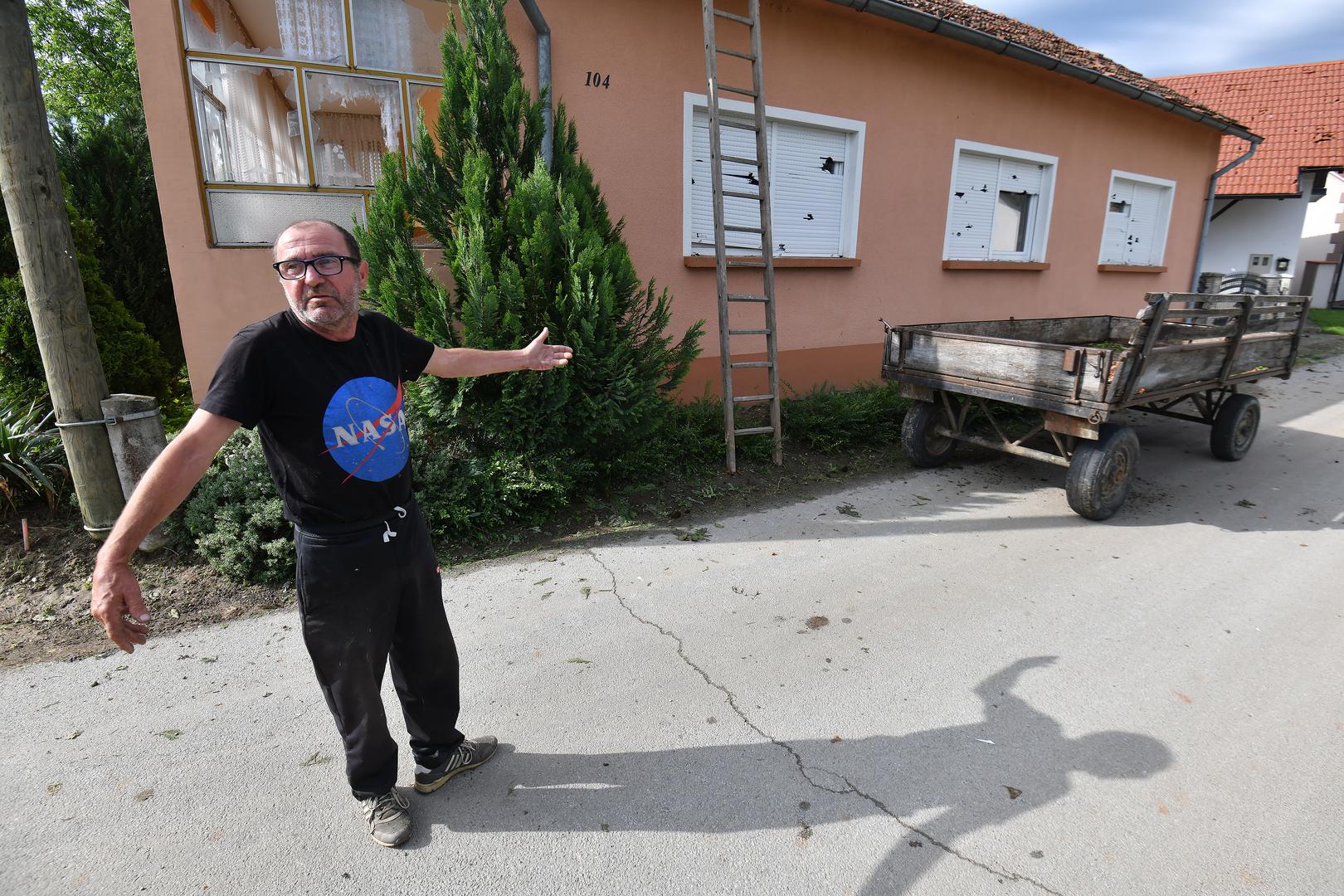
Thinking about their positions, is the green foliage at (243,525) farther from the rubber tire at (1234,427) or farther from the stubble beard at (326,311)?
the rubber tire at (1234,427)

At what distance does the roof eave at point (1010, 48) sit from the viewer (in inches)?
281

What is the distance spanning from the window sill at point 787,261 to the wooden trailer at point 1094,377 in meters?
1.85

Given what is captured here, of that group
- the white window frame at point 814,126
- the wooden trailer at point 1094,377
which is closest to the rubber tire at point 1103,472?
the wooden trailer at point 1094,377

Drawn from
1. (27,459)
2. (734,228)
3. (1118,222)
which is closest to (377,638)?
(27,459)

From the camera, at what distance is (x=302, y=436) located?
1.99 m

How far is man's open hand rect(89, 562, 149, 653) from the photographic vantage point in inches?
68.1

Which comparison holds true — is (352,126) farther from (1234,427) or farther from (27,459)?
(1234,427)

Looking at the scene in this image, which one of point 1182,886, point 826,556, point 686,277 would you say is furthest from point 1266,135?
point 1182,886

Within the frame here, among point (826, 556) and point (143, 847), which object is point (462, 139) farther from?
point (143, 847)

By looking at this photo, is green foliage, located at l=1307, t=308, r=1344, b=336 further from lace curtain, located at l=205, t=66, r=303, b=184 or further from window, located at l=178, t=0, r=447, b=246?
lace curtain, located at l=205, t=66, r=303, b=184

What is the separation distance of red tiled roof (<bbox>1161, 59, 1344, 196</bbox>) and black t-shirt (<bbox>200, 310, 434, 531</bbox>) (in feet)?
72.1

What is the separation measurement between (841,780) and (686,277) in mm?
5344

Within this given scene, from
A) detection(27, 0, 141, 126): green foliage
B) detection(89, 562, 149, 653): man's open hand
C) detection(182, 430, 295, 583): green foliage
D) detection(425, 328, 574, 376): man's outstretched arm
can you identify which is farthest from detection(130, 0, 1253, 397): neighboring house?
detection(27, 0, 141, 126): green foliage

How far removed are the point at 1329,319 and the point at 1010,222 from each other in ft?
47.4
